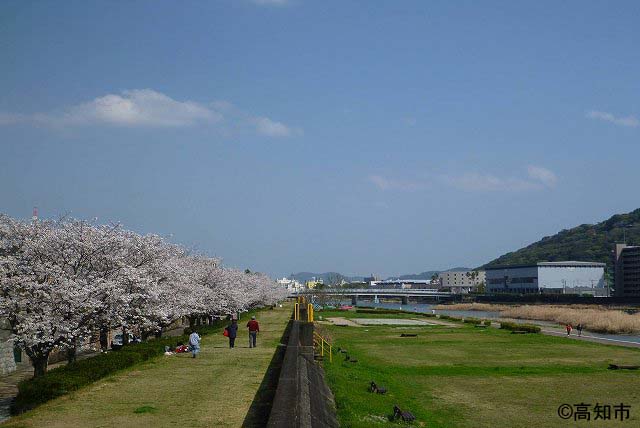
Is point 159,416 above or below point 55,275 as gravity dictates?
below

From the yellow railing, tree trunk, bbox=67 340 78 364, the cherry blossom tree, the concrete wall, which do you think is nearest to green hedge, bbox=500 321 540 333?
the yellow railing

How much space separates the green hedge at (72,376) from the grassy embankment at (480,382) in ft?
32.0

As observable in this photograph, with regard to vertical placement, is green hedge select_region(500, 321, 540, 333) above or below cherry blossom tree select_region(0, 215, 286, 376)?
below

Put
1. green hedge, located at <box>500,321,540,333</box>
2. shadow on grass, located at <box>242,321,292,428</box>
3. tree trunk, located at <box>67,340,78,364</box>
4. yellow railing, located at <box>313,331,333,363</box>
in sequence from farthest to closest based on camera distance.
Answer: green hedge, located at <box>500,321,540,333</box>, yellow railing, located at <box>313,331,333,363</box>, tree trunk, located at <box>67,340,78,364</box>, shadow on grass, located at <box>242,321,292,428</box>

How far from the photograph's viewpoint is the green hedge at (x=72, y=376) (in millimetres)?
20609

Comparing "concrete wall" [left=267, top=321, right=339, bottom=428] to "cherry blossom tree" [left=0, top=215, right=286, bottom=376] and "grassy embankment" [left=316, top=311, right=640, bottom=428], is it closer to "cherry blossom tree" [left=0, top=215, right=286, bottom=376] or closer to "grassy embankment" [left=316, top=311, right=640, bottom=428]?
"grassy embankment" [left=316, top=311, right=640, bottom=428]

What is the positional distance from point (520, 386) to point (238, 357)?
49.6ft

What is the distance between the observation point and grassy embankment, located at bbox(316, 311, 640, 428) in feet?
70.0

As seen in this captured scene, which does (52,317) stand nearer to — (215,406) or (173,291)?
(215,406)

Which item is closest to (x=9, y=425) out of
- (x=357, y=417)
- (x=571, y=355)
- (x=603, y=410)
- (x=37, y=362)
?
(x=357, y=417)

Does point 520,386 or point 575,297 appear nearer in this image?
point 520,386

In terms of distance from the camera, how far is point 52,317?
26.9 metres

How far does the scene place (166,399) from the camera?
821 inches

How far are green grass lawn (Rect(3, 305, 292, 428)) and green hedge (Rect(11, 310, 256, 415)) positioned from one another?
15.1 inches
